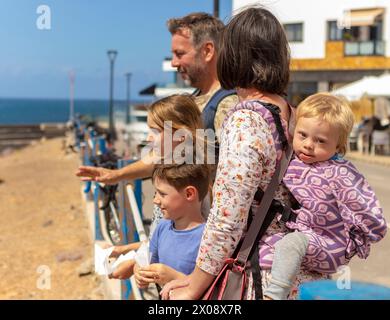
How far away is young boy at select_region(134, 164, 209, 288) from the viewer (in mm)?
2232

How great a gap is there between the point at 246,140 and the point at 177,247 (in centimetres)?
64

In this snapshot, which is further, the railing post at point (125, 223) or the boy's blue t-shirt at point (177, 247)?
the railing post at point (125, 223)

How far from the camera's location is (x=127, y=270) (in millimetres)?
2422

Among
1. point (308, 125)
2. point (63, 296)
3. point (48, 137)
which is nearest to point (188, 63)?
point (308, 125)

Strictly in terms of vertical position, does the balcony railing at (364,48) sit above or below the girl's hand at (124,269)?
above

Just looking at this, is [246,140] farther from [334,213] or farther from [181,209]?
[181,209]

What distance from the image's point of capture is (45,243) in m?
8.81

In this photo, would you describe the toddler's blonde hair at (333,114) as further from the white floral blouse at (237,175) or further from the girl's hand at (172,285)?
the girl's hand at (172,285)

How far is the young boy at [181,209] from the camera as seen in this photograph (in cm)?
223

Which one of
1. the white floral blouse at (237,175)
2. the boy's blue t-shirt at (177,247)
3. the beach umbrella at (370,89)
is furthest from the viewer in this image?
the beach umbrella at (370,89)

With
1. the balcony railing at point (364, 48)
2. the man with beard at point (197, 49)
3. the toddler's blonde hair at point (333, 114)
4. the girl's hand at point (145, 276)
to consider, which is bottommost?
the girl's hand at point (145, 276)

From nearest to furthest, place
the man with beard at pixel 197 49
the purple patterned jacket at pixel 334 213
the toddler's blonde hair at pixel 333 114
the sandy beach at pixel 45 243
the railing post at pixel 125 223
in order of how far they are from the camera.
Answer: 1. the purple patterned jacket at pixel 334 213
2. the toddler's blonde hair at pixel 333 114
3. the man with beard at pixel 197 49
4. the railing post at pixel 125 223
5. the sandy beach at pixel 45 243

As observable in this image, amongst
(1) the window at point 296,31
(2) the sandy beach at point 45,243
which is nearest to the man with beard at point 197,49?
(2) the sandy beach at point 45,243

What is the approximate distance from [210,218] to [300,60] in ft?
96.2
